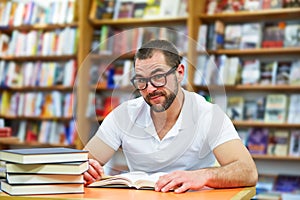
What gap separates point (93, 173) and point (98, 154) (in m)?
0.19

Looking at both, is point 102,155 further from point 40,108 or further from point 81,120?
point 40,108

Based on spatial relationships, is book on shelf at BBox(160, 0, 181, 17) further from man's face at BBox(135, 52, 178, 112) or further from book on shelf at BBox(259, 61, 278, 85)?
man's face at BBox(135, 52, 178, 112)

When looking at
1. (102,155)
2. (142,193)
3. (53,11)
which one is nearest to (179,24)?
(53,11)

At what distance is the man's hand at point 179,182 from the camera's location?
4.56 feet

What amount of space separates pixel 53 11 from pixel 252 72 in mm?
1979

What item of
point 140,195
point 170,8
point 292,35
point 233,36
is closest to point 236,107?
point 233,36

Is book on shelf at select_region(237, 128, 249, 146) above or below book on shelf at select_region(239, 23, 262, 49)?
below

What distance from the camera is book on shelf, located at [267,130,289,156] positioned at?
4.20 meters

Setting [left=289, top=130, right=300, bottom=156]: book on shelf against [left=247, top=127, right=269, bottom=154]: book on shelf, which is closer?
[left=289, top=130, right=300, bottom=156]: book on shelf

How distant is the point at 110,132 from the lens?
1.75 m

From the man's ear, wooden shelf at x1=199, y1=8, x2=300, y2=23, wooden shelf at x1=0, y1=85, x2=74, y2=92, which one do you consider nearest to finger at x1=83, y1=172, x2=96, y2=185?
the man's ear

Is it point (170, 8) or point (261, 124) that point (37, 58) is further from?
point (261, 124)

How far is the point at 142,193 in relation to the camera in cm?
138

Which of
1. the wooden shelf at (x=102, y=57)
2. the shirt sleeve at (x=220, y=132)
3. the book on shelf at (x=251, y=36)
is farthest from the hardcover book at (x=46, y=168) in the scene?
the book on shelf at (x=251, y=36)
